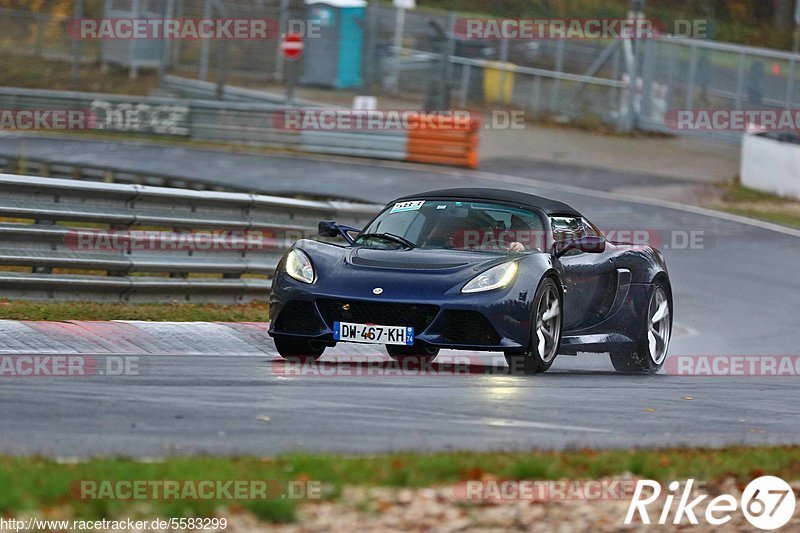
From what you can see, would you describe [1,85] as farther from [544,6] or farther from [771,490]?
[771,490]

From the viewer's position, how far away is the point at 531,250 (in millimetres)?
10312

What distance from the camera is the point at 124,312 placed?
12.4 meters

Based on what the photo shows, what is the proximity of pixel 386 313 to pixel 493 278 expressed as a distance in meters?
0.76

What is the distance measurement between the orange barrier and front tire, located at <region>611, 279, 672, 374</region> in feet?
57.9

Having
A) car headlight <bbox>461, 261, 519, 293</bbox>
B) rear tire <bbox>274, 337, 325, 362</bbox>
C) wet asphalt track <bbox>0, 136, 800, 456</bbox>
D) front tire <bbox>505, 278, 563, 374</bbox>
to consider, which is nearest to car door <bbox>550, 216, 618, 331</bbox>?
front tire <bbox>505, 278, 563, 374</bbox>

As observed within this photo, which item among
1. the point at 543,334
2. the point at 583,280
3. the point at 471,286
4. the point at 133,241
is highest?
the point at 471,286

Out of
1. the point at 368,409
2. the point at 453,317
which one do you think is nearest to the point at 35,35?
the point at 453,317

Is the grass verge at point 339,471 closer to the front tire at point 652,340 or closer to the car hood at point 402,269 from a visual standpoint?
the car hood at point 402,269

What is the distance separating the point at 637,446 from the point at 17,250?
677 cm

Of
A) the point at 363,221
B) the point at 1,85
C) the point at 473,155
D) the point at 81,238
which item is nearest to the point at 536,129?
the point at 473,155

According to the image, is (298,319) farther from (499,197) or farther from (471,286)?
(499,197)

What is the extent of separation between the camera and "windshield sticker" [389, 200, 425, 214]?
1077 cm

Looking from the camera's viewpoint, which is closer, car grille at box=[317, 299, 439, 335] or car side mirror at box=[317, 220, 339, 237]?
car grille at box=[317, 299, 439, 335]

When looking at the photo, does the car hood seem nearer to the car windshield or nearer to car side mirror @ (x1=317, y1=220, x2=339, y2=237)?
the car windshield
